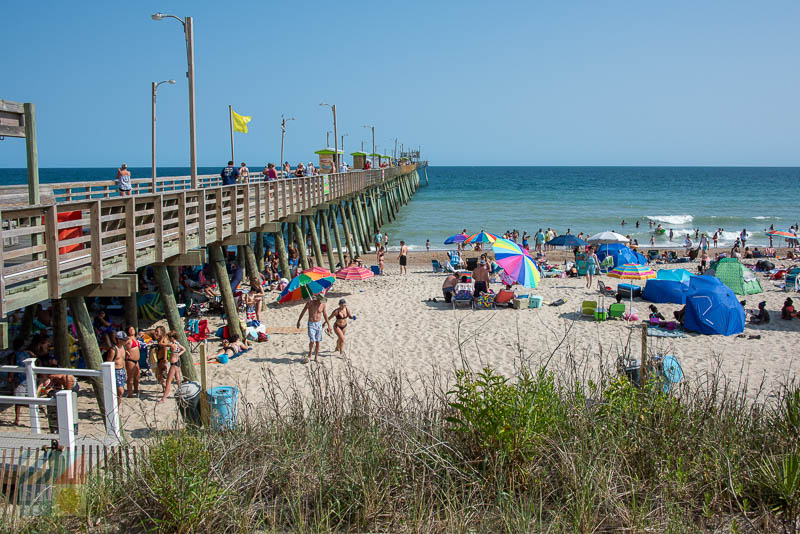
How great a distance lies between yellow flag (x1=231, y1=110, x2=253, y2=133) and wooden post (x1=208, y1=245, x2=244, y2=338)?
5.22 metres

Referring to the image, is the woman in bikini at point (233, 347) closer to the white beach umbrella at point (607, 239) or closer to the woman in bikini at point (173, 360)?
the woman in bikini at point (173, 360)

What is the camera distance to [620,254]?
56.4 feet

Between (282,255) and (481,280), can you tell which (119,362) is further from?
(282,255)

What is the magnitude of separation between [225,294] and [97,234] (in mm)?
5423

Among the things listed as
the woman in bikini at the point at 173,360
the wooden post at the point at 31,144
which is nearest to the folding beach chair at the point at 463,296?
the woman in bikini at the point at 173,360

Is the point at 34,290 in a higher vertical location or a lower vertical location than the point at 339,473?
higher

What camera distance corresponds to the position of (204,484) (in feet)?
13.5

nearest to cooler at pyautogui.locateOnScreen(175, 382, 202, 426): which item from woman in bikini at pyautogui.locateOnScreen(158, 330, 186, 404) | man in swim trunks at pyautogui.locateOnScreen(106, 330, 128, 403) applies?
woman in bikini at pyautogui.locateOnScreen(158, 330, 186, 404)

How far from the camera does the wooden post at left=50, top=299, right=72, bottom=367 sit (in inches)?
280

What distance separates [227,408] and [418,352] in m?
4.91

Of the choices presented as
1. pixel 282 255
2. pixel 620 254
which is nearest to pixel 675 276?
pixel 620 254

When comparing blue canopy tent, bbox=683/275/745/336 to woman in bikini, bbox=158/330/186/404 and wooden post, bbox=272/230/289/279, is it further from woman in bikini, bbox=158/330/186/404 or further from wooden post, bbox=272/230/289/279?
wooden post, bbox=272/230/289/279

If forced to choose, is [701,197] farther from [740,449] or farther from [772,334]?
[740,449]

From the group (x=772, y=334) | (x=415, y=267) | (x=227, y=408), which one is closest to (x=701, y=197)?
(x=415, y=267)
